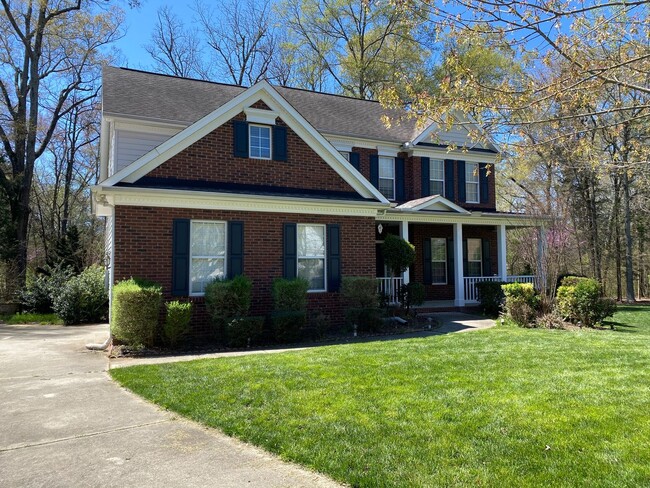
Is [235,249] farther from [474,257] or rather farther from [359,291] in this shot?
[474,257]

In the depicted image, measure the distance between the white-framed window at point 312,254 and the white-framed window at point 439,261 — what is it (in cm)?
710

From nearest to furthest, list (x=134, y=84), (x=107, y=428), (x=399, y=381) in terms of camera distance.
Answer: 1. (x=107, y=428)
2. (x=399, y=381)
3. (x=134, y=84)

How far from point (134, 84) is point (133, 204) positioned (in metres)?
7.28

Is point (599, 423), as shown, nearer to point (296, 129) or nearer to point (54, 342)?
point (296, 129)

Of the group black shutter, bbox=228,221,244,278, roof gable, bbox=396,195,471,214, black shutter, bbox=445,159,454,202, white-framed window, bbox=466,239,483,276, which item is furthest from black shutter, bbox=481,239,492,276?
black shutter, bbox=228,221,244,278

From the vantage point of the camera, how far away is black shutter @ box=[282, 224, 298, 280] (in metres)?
12.2

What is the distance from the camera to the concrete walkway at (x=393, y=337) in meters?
8.79

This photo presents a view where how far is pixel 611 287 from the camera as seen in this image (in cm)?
3156

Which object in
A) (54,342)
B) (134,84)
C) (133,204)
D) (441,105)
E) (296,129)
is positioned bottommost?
(54,342)

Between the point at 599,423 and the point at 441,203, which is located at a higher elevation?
the point at 441,203

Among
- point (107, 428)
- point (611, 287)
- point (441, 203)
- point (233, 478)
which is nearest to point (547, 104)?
point (233, 478)

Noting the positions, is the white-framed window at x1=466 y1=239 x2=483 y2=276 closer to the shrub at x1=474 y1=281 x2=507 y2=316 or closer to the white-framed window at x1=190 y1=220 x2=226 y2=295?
the shrub at x1=474 y1=281 x2=507 y2=316

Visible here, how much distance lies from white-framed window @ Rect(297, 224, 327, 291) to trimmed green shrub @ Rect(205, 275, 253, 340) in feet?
7.26

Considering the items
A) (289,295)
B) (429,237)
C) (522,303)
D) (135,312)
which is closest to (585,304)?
(522,303)
